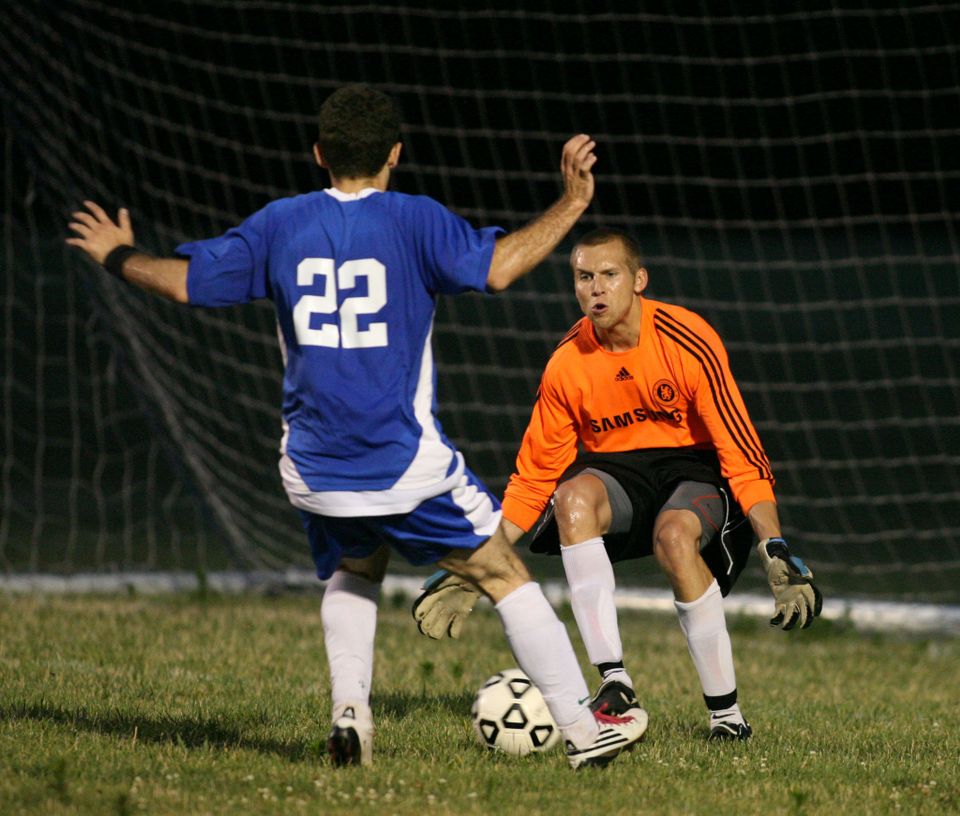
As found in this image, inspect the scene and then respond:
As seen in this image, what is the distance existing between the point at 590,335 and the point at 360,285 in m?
1.63

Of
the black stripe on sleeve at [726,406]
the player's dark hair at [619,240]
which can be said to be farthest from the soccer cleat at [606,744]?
the player's dark hair at [619,240]

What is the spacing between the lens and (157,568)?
9180 millimetres

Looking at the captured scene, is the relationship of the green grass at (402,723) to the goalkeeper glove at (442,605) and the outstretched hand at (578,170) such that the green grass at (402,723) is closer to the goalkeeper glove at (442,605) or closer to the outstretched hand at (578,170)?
the goalkeeper glove at (442,605)

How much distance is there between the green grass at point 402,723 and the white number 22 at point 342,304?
1159 millimetres

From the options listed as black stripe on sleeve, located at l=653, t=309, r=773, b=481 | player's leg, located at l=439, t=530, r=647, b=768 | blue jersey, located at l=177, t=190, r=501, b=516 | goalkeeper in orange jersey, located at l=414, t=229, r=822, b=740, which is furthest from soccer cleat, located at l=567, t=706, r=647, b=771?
black stripe on sleeve, located at l=653, t=309, r=773, b=481

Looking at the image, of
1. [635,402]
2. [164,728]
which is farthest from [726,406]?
[164,728]

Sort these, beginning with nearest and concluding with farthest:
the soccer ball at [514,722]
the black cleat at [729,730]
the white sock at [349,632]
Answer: the white sock at [349,632]
the soccer ball at [514,722]
the black cleat at [729,730]

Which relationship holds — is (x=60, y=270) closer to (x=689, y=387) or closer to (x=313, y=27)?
(x=313, y=27)

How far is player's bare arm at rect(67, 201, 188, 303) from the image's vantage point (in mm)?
3988

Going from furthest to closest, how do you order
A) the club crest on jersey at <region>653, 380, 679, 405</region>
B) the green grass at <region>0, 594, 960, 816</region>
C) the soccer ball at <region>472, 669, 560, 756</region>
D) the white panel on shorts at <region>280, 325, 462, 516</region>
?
1. the club crest on jersey at <region>653, 380, 679, 405</region>
2. the soccer ball at <region>472, 669, 560, 756</region>
3. the white panel on shorts at <region>280, 325, 462, 516</region>
4. the green grass at <region>0, 594, 960, 816</region>

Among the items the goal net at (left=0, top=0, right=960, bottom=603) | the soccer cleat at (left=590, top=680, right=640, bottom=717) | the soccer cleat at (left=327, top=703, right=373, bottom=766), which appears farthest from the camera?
the goal net at (left=0, top=0, right=960, bottom=603)

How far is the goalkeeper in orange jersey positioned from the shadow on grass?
1.08m

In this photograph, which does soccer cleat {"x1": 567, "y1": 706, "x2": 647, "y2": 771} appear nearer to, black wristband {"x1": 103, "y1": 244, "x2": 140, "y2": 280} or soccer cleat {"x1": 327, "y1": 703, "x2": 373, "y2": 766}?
soccer cleat {"x1": 327, "y1": 703, "x2": 373, "y2": 766}

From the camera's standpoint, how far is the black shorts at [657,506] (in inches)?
209
